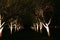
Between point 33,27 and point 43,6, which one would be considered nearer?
point 43,6

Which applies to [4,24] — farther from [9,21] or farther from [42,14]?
[42,14]

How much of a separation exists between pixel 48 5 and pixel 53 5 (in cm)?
61

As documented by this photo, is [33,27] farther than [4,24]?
Yes

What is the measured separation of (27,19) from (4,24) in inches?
101

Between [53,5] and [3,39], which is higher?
[53,5]

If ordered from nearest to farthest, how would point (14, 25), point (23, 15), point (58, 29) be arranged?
point (58, 29)
point (23, 15)
point (14, 25)

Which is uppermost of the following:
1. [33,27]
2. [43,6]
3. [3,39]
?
[43,6]

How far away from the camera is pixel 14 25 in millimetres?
21609

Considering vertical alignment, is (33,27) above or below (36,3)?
below

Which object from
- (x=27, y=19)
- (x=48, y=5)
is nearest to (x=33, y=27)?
(x=27, y=19)

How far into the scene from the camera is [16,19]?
68.0 ft

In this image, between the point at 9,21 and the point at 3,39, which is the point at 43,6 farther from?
the point at 3,39

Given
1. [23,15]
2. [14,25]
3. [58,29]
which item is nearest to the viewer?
[58,29]

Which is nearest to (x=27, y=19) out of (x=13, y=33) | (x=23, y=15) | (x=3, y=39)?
(x=23, y=15)
